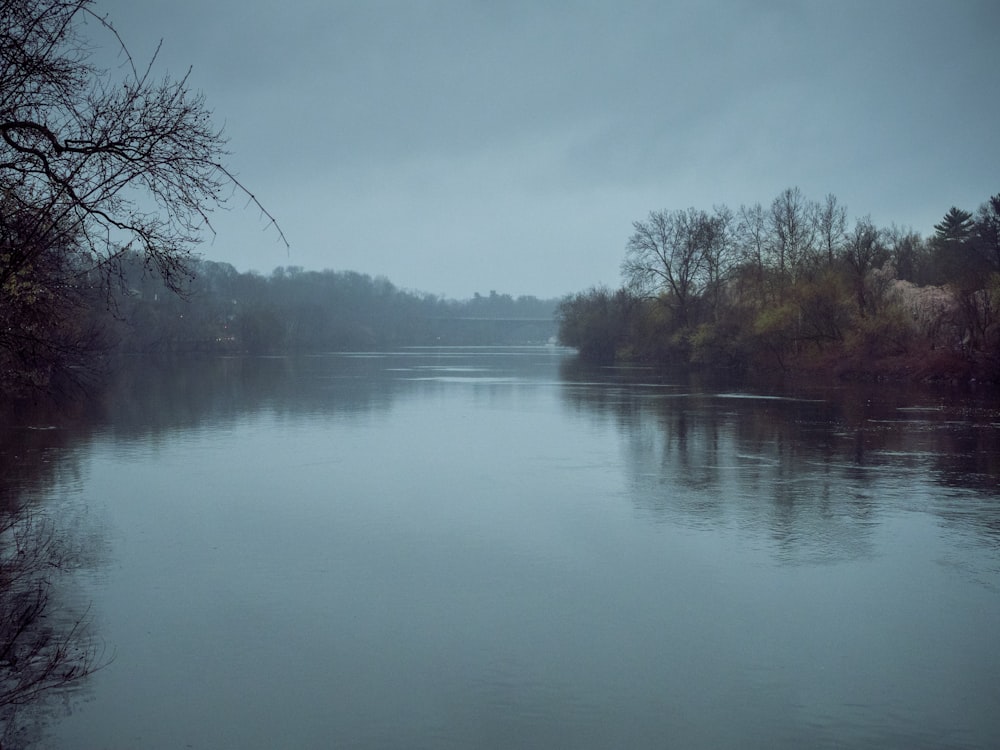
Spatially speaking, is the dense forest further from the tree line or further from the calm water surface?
the tree line

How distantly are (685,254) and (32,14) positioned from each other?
69082 mm

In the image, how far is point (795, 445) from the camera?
21891 millimetres

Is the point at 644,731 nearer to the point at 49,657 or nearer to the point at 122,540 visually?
the point at 49,657

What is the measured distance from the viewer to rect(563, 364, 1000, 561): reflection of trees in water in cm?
1369

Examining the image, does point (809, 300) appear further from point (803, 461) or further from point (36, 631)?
point (36, 631)

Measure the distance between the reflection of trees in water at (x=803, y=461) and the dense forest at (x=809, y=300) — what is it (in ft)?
37.7

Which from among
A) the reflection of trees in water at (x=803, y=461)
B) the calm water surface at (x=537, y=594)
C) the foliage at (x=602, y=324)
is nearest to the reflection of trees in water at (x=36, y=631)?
the calm water surface at (x=537, y=594)

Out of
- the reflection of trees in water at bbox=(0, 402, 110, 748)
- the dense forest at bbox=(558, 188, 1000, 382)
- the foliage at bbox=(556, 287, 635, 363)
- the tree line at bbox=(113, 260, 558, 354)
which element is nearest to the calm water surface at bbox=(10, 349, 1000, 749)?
the reflection of trees in water at bbox=(0, 402, 110, 748)

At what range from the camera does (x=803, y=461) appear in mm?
19391

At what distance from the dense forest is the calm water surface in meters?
26.3

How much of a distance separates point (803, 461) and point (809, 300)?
3839 centimetres

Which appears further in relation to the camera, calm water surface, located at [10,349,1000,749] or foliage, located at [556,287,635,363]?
foliage, located at [556,287,635,363]

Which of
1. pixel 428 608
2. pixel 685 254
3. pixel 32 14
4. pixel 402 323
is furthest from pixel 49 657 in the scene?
pixel 402 323

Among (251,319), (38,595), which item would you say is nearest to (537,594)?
(38,595)
